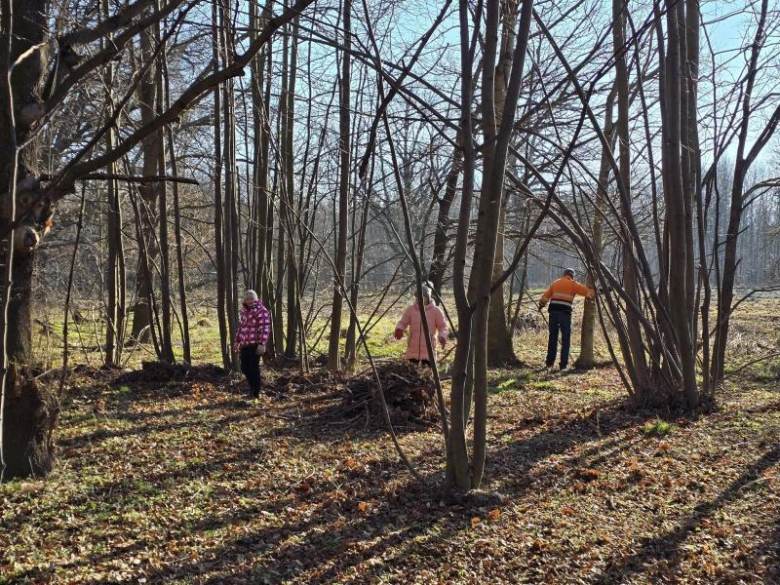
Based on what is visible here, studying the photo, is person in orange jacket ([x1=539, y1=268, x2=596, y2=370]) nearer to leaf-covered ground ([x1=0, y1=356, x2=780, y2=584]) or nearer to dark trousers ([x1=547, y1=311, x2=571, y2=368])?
dark trousers ([x1=547, y1=311, x2=571, y2=368])

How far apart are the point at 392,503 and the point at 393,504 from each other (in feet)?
0.07

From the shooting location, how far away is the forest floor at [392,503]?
407cm

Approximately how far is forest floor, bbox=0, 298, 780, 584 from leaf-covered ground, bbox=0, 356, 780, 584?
0.05ft

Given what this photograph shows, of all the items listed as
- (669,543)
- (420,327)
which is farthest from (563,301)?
(669,543)

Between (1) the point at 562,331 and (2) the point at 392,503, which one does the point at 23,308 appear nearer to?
(2) the point at 392,503

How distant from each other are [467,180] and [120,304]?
30.5 ft

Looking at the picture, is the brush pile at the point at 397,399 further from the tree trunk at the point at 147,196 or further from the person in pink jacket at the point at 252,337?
the tree trunk at the point at 147,196

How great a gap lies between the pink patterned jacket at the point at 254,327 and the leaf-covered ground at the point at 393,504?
1548 mm

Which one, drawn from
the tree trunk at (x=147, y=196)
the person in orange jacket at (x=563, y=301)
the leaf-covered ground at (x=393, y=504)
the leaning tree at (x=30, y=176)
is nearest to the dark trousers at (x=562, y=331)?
the person in orange jacket at (x=563, y=301)

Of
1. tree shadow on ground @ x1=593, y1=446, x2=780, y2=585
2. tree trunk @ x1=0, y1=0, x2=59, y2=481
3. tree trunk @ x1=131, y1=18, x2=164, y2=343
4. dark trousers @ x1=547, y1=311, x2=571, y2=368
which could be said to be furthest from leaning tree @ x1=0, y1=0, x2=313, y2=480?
dark trousers @ x1=547, y1=311, x2=571, y2=368

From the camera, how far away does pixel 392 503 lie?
5.15 m

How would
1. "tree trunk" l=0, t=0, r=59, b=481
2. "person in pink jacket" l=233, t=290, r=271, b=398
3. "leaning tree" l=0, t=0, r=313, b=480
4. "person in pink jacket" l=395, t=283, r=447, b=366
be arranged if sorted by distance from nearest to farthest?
1. "leaning tree" l=0, t=0, r=313, b=480
2. "tree trunk" l=0, t=0, r=59, b=481
3. "person in pink jacket" l=395, t=283, r=447, b=366
4. "person in pink jacket" l=233, t=290, r=271, b=398

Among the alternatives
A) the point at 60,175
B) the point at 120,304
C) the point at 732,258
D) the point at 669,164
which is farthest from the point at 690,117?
the point at 120,304

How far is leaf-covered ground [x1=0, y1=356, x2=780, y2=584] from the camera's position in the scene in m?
4.07
